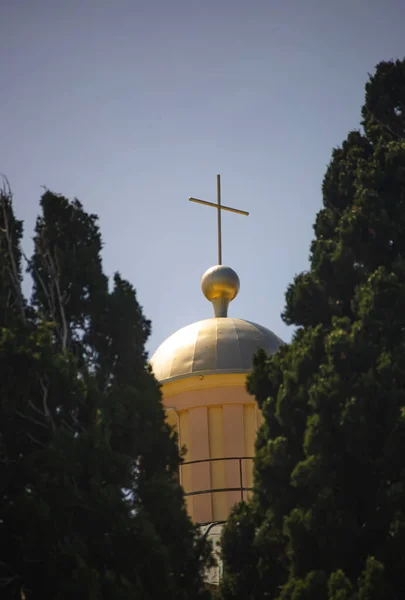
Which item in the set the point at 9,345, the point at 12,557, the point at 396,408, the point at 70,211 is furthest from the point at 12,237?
the point at 396,408

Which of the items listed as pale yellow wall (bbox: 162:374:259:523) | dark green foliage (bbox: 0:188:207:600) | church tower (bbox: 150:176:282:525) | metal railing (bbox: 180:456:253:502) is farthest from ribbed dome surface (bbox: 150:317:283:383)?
dark green foliage (bbox: 0:188:207:600)

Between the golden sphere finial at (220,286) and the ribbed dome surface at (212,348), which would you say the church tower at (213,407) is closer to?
the ribbed dome surface at (212,348)

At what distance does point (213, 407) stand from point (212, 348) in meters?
1.13

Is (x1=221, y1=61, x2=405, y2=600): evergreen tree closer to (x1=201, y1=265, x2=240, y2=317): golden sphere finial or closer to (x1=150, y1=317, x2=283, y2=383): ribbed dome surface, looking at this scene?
(x1=150, y1=317, x2=283, y2=383): ribbed dome surface

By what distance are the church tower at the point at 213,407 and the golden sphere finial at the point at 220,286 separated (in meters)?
0.88

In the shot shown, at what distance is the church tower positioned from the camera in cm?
2155

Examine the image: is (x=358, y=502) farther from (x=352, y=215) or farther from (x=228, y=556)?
(x=352, y=215)

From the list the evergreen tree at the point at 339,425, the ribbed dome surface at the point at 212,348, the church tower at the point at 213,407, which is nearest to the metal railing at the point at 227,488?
the church tower at the point at 213,407

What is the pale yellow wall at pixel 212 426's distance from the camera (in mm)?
21703

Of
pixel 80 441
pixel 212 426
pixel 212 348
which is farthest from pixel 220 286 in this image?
pixel 80 441

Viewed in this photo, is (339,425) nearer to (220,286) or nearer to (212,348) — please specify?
(212,348)

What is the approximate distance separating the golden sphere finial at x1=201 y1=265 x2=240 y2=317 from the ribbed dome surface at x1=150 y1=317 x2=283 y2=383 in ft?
2.02

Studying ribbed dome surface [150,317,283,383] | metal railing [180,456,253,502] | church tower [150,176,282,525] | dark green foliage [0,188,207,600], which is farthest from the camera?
ribbed dome surface [150,317,283,383]

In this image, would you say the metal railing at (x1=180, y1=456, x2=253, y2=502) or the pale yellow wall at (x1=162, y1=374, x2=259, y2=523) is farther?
the pale yellow wall at (x1=162, y1=374, x2=259, y2=523)
